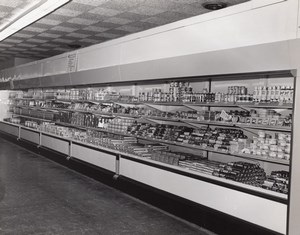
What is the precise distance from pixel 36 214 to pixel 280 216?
11.3 feet

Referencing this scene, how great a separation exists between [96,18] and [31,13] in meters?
1.31

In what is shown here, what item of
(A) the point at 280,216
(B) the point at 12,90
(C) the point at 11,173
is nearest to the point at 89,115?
(C) the point at 11,173

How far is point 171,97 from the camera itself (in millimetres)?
5867

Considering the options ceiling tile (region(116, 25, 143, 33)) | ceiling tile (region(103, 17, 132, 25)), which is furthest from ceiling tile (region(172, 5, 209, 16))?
ceiling tile (region(116, 25, 143, 33))

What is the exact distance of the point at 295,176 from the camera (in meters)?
3.76

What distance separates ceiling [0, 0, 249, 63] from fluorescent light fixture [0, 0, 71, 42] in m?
0.15

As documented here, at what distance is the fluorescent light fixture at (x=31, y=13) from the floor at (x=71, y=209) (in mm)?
3228

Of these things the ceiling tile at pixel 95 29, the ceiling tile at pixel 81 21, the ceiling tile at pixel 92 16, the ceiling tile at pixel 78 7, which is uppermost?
the ceiling tile at pixel 78 7

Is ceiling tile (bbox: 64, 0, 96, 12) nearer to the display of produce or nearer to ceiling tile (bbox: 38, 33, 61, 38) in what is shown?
the display of produce

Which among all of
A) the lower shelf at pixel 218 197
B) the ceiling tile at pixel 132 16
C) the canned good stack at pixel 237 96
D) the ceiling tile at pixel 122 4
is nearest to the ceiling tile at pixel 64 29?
the ceiling tile at pixel 132 16

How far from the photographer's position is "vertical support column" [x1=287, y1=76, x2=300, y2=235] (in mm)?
3732

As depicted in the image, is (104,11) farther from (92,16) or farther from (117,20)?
(117,20)

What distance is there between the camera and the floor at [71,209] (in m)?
4.71

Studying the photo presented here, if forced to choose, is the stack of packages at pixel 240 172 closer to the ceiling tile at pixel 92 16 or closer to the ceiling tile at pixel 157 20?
the ceiling tile at pixel 157 20
